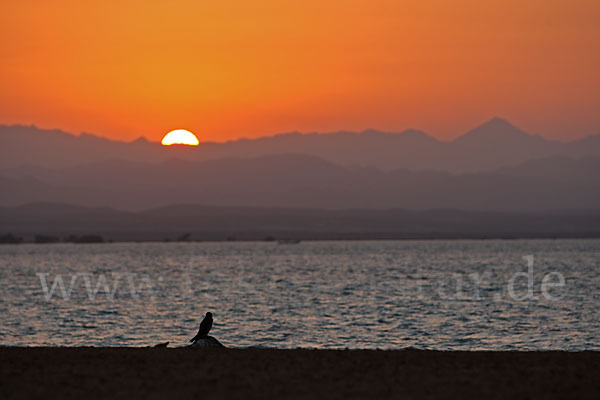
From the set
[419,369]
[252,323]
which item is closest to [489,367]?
[419,369]

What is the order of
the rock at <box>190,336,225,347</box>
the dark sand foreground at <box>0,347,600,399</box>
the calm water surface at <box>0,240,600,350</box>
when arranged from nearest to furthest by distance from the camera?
the dark sand foreground at <box>0,347,600,399</box>
the rock at <box>190,336,225,347</box>
the calm water surface at <box>0,240,600,350</box>

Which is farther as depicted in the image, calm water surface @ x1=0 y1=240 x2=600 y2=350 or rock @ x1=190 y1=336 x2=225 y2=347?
calm water surface @ x1=0 y1=240 x2=600 y2=350

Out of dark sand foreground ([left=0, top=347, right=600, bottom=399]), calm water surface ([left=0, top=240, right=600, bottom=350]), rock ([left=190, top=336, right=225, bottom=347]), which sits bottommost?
calm water surface ([left=0, top=240, right=600, bottom=350])

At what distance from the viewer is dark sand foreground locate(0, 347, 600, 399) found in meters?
16.6

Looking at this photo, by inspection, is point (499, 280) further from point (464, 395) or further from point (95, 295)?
point (464, 395)

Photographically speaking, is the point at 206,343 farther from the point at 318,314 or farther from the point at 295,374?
the point at 318,314

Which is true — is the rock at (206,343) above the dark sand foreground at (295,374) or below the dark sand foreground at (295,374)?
below

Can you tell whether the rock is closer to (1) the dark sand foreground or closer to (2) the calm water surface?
(1) the dark sand foreground

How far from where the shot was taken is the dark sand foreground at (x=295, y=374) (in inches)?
653

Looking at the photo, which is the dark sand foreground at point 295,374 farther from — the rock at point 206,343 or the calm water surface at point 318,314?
the calm water surface at point 318,314

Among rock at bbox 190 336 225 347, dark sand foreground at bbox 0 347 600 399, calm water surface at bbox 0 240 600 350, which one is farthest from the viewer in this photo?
calm water surface at bbox 0 240 600 350

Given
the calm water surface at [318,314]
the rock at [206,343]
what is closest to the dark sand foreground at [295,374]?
the rock at [206,343]

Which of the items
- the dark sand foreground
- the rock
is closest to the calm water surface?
the rock

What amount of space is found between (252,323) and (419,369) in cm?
3030
